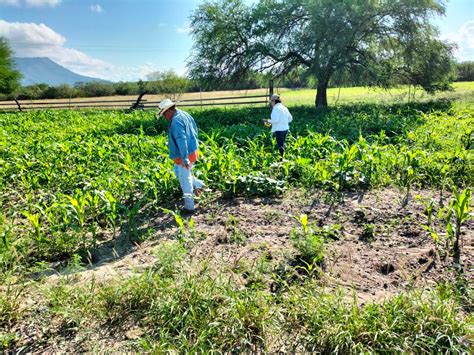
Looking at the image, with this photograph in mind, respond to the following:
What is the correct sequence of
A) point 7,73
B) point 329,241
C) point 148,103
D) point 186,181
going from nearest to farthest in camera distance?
point 329,241, point 186,181, point 148,103, point 7,73

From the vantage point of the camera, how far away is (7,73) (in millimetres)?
39406

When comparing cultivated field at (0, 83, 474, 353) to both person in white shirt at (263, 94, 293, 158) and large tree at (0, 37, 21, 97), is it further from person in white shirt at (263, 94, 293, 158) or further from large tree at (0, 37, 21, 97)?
large tree at (0, 37, 21, 97)

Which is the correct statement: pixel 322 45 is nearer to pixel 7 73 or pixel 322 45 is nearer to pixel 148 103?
pixel 148 103

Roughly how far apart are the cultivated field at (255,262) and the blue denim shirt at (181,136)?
1.97ft

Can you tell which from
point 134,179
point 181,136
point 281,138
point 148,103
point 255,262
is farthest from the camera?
point 148,103

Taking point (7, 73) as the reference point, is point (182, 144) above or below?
below

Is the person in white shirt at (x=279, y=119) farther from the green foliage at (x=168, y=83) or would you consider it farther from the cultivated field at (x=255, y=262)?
the green foliage at (x=168, y=83)

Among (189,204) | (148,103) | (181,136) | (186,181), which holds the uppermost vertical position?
(148,103)

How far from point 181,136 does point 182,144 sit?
12 cm

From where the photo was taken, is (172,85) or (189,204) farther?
(172,85)

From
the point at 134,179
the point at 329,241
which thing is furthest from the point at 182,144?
the point at 329,241

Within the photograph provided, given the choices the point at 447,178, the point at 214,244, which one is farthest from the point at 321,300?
the point at 447,178

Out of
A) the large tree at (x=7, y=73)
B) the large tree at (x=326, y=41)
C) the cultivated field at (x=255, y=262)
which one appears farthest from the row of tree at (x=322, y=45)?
the large tree at (x=7, y=73)

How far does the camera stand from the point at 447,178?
18.5 ft
